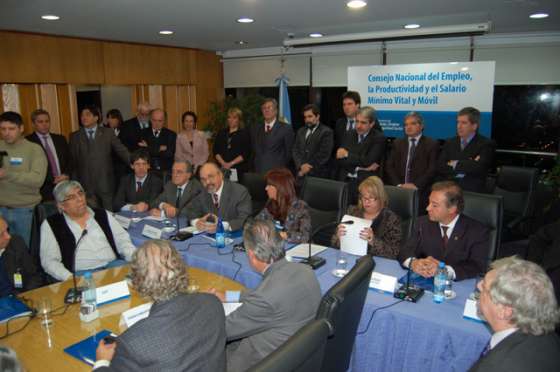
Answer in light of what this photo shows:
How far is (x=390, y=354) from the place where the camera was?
2268 mm

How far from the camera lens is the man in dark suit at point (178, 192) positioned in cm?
406

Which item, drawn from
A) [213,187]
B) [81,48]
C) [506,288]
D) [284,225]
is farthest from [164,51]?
[506,288]

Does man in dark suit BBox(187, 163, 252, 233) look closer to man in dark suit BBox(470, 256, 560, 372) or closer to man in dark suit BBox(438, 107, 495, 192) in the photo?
man in dark suit BBox(438, 107, 495, 192)

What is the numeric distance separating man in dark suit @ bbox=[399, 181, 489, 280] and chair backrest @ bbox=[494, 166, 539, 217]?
2.01m

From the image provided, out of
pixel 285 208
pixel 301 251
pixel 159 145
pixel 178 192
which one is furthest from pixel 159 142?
pixel 301 251

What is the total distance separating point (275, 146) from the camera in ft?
17.4

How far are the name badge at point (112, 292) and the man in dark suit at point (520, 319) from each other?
179 cm

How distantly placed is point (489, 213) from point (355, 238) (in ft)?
3.12

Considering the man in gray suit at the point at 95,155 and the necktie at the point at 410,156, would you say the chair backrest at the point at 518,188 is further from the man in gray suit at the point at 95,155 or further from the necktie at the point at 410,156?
the man in gray suit at the point at 95,155

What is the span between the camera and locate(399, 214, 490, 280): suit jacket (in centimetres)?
260

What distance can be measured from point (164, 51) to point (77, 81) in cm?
162

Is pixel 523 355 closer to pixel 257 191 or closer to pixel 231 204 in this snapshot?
pixel 231 204

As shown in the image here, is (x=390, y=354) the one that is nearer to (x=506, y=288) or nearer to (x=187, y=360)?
(x=506, y=288)

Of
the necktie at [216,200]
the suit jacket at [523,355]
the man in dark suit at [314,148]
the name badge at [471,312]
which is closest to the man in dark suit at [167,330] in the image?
the suit jacket at [523,355]
